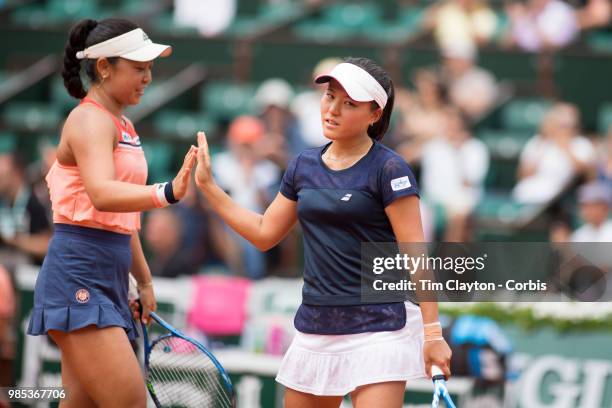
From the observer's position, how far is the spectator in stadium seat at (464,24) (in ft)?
41.5

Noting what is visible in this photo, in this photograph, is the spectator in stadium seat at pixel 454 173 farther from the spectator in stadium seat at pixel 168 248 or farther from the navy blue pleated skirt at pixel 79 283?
the navy blue pleated skirt at pixel 79 283

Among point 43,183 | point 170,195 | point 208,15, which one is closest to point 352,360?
point 170,195

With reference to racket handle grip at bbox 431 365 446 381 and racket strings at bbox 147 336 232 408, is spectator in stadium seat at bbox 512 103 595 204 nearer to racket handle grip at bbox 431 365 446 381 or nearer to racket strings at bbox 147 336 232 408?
racket strings at bbox 147 336 232 408

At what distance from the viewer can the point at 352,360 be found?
4234 millimetres

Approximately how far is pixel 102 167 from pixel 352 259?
3.32ft

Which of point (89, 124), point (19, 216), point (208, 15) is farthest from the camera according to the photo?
point (208, 15)

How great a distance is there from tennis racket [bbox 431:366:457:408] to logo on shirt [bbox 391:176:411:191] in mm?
669

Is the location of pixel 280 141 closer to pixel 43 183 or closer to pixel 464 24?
pixel 43 183

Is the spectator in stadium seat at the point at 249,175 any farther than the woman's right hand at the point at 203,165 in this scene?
Yes

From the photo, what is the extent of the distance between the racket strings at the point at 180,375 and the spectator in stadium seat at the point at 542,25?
28.3 feet

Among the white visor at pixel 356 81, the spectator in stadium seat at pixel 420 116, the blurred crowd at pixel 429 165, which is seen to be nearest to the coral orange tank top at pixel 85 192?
the white visor at pixel 356 81

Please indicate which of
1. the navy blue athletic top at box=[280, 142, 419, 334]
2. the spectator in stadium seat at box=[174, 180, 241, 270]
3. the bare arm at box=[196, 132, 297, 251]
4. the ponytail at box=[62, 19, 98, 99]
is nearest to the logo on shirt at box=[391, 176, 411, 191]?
the navy blue athletic top at box=[280, 142, 419, 334]

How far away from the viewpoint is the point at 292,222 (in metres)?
4.51

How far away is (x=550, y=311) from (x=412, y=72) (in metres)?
6.01
